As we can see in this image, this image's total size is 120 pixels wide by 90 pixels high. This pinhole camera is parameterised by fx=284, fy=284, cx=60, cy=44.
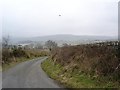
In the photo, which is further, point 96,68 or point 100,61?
point 100,61

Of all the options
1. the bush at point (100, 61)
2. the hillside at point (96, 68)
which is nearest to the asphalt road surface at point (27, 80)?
the hillside at point (96, 68)

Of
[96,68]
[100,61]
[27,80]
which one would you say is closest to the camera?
[96,68]

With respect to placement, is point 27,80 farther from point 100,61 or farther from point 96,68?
point 100,61

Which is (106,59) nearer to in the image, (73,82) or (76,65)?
(73,82)

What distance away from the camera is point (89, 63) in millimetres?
22828

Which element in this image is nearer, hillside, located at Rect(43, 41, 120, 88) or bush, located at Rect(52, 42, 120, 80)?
hillside, located at Rect(43, 41, 120, 88)

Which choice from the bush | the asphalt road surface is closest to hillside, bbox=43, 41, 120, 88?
the bush

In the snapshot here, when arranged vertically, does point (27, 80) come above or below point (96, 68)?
below

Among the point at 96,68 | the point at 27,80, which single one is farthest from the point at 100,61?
the point at 27,80

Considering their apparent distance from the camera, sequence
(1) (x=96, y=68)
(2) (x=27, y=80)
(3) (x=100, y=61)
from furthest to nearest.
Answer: (2) (x=27, y=80) → (3) (x=100, y=61) → (1) (x=96, y=68)

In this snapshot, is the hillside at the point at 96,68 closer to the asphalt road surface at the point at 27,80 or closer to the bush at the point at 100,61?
the bush at the point at 100,61

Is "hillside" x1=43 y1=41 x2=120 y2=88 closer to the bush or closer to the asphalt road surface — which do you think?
the bush

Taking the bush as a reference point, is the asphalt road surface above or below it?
below

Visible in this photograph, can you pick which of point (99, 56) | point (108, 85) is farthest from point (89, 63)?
point (108, 85)
